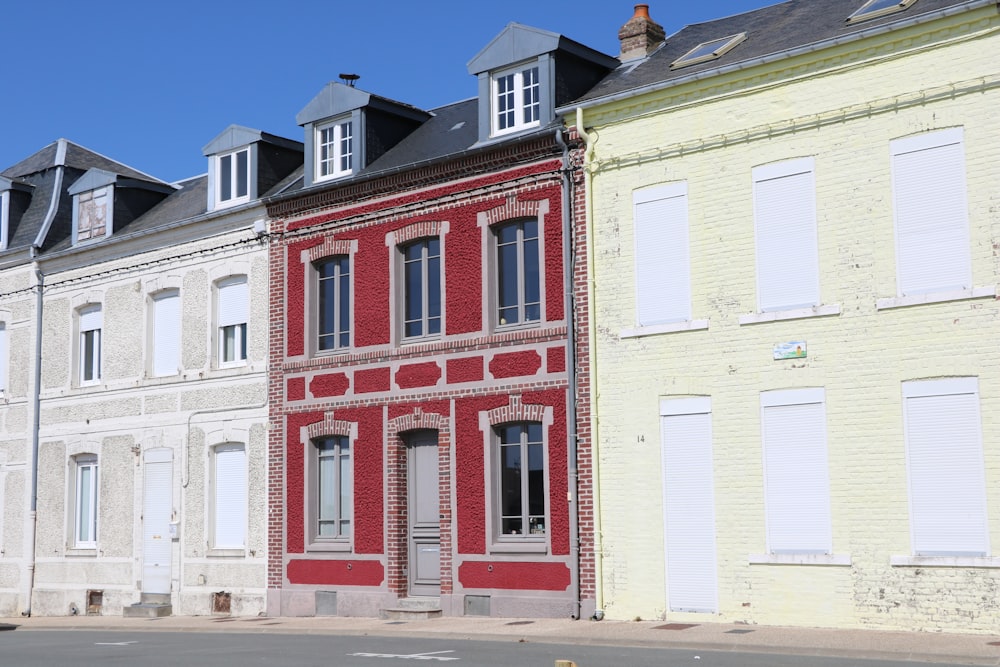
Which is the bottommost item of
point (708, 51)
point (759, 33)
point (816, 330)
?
point (816, 330)

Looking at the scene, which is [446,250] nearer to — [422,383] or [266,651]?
[422,383]

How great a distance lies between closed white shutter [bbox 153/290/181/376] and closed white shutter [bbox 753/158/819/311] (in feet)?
41.1

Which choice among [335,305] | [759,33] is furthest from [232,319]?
[759,33]

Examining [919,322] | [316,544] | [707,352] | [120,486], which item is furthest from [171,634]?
[919,322]

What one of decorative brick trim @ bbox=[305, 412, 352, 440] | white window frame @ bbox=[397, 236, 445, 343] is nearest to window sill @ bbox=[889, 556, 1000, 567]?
white window frame @ bbox=[397, 236, 445, 343]

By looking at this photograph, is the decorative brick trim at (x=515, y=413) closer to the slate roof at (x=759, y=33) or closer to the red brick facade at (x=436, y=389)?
the red brick facade at (x=436, y=389)

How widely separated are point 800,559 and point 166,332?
46.2 ft

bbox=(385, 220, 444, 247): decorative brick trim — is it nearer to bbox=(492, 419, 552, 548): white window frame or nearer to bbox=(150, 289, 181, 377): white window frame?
bbox=(492, 419, 552, 548): white window frame

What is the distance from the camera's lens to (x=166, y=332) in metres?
24.9

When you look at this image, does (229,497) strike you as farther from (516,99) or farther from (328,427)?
(516,99)

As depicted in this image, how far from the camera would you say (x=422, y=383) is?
66.9ft

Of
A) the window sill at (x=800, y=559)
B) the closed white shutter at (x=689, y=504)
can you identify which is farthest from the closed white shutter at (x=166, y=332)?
the window sill at (x=800, y=559)

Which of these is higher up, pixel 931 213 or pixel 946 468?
pixel 931 213

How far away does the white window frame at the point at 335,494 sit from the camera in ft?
70.0
